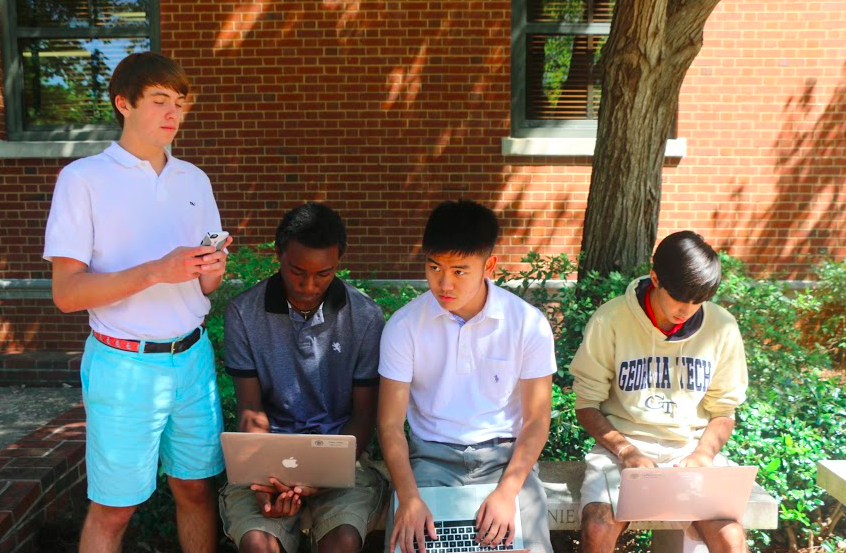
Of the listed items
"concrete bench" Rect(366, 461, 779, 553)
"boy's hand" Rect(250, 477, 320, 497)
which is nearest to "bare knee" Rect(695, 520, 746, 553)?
"concrete bench" Rect(366, 461, 779, 553)

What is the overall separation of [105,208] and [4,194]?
493cm

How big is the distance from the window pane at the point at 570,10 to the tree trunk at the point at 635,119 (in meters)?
2.47

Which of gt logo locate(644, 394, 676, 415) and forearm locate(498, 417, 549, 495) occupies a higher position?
gt logo locate(644, 394, 676, 415)

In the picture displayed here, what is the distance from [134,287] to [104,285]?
0.32 ft

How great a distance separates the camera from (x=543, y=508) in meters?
2.75

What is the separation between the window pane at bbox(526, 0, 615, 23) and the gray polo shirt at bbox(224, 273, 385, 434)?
182 inches

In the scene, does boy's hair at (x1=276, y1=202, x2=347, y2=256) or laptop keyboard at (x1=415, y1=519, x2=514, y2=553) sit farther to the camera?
boy's hair at (x1=276, y1=202, x2=347, y2=256)

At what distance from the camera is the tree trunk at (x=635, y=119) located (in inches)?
164

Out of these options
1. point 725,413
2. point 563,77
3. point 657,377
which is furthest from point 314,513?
point 563,77

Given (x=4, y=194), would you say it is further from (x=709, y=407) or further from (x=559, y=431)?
(x=709, y=407)

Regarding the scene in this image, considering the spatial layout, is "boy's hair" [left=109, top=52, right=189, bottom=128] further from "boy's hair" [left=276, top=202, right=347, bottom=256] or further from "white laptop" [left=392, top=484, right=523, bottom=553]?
"white laptop" [left=392, top=484, right=523, bottom=553]

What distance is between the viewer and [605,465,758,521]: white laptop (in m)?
2.53

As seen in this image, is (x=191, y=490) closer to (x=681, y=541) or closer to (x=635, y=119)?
(x=681, y=541)

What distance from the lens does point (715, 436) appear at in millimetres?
2951
